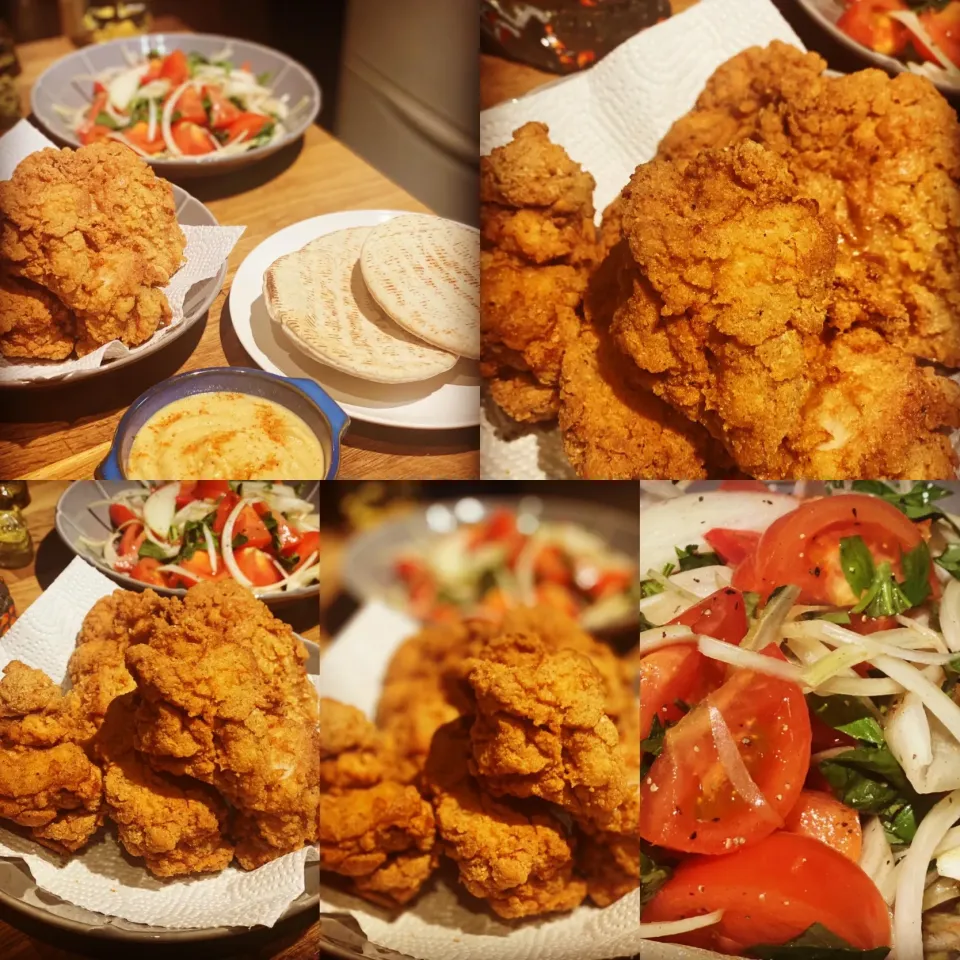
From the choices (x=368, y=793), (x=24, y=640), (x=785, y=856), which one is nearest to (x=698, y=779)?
(x=785, y=856)

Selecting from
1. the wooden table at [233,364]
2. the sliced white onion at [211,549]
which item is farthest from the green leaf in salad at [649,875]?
the sliced white onion at [211,549]

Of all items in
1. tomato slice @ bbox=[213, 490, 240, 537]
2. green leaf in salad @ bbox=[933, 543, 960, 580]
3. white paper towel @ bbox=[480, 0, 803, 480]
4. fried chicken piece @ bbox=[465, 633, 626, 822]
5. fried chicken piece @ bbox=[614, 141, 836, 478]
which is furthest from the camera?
white paper towel @ bbox=[480, 0, 803, 480]

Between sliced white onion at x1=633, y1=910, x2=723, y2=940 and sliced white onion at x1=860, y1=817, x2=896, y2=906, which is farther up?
sliced white onion at x1=860, y1=817, x2=896, y2=906

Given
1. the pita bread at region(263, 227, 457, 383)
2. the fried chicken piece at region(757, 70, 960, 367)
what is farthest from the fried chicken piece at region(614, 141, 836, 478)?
the pita bread at region(263, 227, 457, 383)

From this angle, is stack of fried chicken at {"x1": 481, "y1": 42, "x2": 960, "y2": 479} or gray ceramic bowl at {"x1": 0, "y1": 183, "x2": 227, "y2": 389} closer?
stack of fried chicken at {"x1": 481, "y1": 42, "x2": 960, "y2": 479}

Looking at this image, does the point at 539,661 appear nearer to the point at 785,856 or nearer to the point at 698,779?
the point at 698,779

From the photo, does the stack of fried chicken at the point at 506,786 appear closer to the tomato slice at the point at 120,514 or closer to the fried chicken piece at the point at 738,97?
the tomato slice at the point at 120,514

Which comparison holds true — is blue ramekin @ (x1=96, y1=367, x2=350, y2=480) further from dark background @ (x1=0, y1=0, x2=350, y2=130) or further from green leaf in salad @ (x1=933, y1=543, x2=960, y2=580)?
green leaf in salad @ (x1=933, y1=543, x2=960, y2=580)

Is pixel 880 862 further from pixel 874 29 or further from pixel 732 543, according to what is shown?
pixel 874 29
